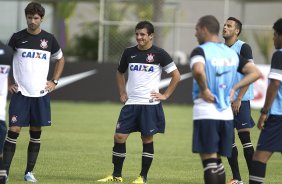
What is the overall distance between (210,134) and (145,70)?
2698 millimetres

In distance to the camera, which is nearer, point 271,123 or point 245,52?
point 271,123

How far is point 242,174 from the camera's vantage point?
44.0 ft

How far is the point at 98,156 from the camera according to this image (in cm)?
1508

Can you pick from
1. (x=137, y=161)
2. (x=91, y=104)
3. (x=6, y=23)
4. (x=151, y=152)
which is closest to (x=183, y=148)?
(x=137, y=161)

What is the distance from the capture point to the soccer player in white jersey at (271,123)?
32.7 feet

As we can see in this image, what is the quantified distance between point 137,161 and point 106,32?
16.0m

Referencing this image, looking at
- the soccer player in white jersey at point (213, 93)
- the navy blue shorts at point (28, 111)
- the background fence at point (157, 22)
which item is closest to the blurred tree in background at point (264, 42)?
the background fence at point (157, 22)

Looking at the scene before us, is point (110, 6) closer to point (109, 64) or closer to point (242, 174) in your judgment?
point (109, 64)

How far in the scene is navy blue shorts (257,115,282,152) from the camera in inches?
400

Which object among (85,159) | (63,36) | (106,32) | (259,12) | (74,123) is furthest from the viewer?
(63,36)

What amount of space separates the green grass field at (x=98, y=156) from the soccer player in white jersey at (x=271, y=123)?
6.99ft

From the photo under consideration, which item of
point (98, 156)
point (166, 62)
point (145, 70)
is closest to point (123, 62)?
point (145, 70)

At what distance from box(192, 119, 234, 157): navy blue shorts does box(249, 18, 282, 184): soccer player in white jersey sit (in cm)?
60

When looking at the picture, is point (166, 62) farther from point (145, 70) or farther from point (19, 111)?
point (19, 111)
